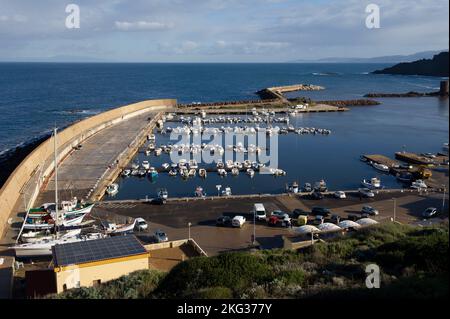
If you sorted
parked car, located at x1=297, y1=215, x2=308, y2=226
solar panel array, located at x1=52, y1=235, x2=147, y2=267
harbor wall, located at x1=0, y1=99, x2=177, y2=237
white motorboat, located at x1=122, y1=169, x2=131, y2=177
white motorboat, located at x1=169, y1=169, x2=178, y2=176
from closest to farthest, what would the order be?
solar panel array, located at x1=52, y1=235, x2=147, y2=267, parked car, located at x1=297, y1=215, x2=308, y2=226, harbor wall, located at x1=0, y1=99, x2=177, y2=237, white motorboat, located at x1=122, y1=169, x2=131, y2=177, white motorboat, located at x1=169, y1=169, x2=178, y2=176

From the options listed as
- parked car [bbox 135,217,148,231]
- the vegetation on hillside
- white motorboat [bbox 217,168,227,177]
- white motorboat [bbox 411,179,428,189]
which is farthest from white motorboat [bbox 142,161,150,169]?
the vegetation on hillside

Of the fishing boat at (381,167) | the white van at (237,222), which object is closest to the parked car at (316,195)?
the white van at (237,222)

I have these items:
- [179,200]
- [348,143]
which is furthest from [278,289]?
[348,143]

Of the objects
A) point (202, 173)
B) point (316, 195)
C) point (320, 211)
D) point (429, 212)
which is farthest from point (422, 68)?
point (320, 211)

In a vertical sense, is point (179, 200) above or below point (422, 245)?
below

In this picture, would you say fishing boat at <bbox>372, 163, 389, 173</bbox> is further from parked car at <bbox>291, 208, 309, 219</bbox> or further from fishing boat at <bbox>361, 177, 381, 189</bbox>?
parked car at <bbox>291, 208, 309, 219</bbox>

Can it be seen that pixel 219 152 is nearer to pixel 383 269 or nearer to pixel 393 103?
pixel 383 269
